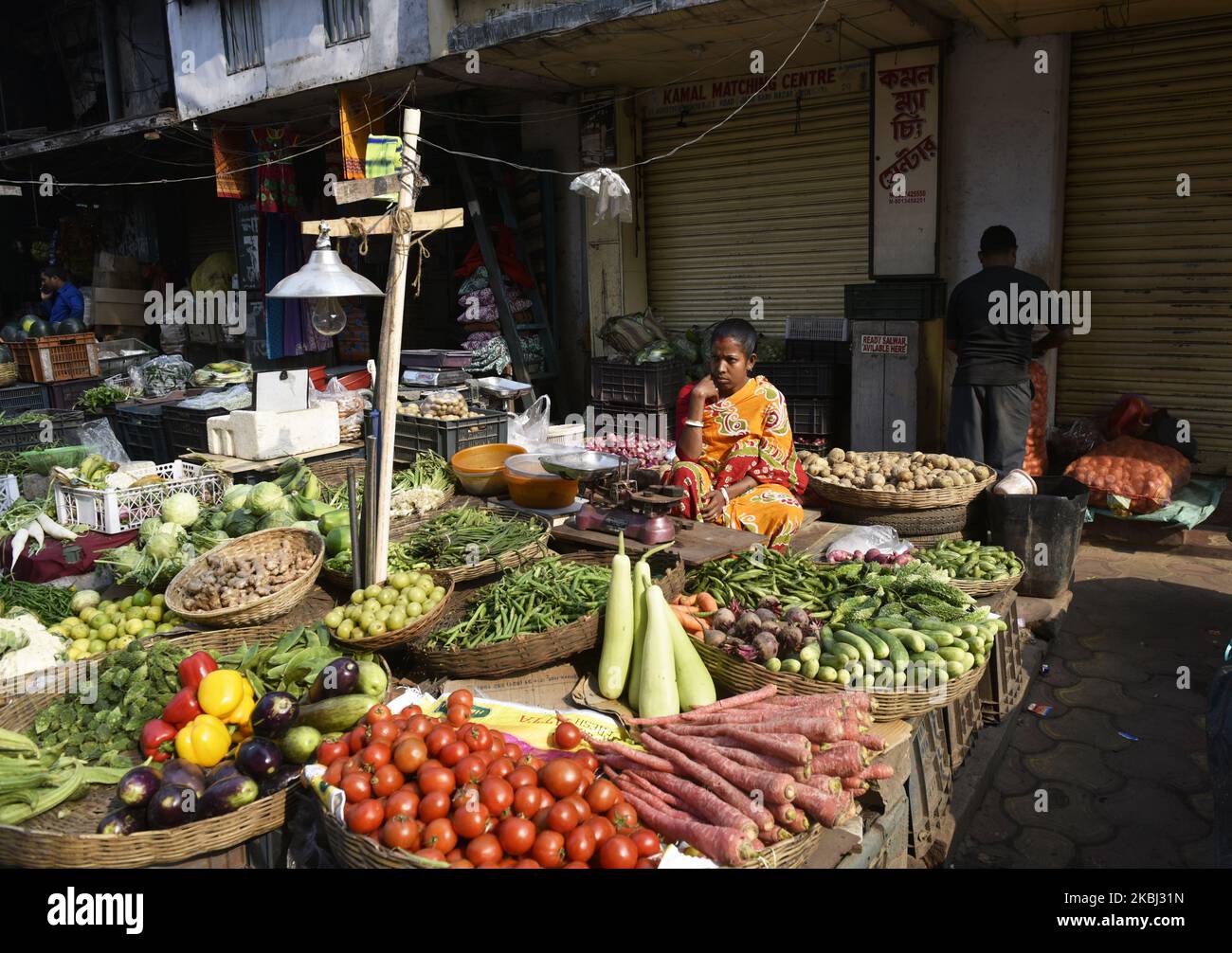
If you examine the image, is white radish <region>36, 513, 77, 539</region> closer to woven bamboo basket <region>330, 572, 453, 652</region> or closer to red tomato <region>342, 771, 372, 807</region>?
woven bamboo basket <region>330, 572, 453, 652</region>

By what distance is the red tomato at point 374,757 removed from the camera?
2771 mm

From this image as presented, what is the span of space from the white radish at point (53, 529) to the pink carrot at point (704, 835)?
14.4 feet

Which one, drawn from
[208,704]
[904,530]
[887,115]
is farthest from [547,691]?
[887,115]

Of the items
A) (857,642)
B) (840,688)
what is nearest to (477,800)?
(840,688)

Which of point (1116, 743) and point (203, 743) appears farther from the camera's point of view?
point (1116, 743)

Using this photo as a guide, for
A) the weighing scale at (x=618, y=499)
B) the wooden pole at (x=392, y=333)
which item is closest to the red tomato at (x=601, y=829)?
the wooden pole at (x=392, y=333)

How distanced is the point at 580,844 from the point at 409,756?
2.05 feet

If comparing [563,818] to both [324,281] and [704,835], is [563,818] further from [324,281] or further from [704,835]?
[324,281]

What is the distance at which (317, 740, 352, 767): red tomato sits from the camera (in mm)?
2902

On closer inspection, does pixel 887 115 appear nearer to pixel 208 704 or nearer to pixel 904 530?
pixel 904 530

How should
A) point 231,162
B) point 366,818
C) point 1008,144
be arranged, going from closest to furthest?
point 366,818
point 1008,144
point 231,162

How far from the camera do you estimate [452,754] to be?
279 centimetres

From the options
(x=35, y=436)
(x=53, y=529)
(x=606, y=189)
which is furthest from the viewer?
(x=606, y=189)

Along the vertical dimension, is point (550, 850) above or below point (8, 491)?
below
